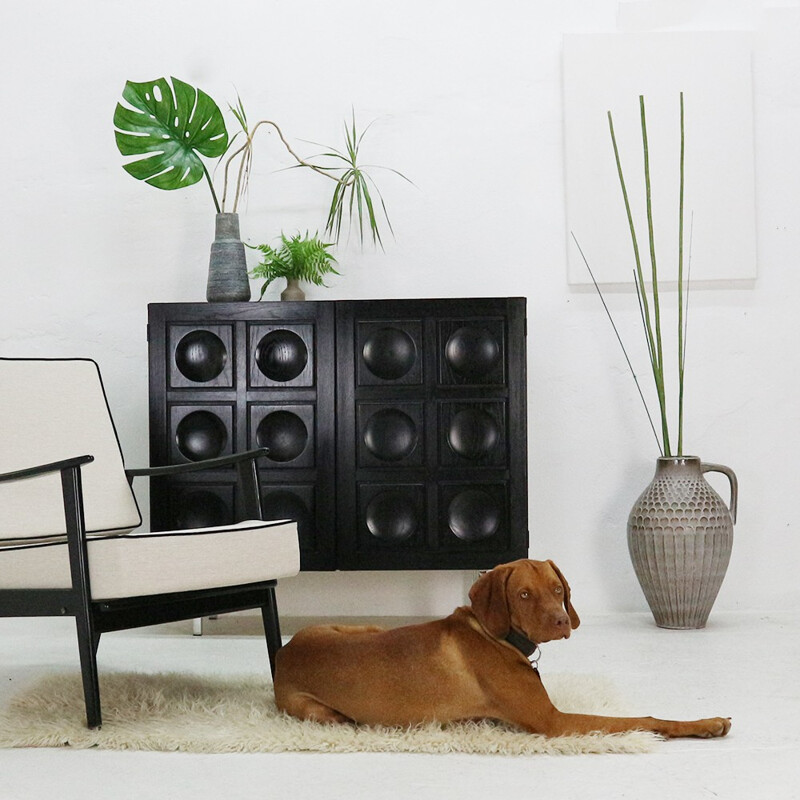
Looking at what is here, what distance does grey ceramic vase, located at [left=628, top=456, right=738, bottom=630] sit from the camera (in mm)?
3121

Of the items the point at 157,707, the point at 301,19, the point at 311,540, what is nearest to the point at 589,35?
the point at 301,19

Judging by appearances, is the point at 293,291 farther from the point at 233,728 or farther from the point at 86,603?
the point at 233,728

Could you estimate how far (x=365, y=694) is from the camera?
1.92 meters

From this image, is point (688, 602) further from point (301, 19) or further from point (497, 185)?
point (301, 19)

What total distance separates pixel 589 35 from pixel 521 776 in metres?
2.65

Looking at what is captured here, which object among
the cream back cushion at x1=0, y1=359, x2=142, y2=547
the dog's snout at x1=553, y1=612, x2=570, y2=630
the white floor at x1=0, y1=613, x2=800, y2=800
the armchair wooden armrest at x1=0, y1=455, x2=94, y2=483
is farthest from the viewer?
the cream back cushion at x1=0, y1=359, x2=142, y2=547

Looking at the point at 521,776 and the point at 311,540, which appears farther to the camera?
the point at 311,540

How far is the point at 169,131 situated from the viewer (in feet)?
10.5

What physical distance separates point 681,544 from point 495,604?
1.41m

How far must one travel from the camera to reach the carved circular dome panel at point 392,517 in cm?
309

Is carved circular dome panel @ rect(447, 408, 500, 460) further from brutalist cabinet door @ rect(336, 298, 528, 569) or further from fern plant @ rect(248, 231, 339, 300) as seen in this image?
fern plant @ rect(248, 231, 339, 300)

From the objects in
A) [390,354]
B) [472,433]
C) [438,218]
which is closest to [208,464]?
[390,354]

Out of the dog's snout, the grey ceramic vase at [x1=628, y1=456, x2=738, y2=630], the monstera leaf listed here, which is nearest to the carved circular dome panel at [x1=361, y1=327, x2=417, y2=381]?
the monstera leaf

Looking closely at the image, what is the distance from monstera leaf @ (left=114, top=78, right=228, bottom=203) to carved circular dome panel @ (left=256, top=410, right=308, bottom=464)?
2.52 feet
